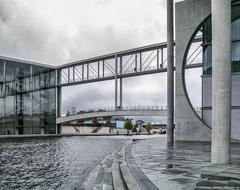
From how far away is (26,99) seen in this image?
5266cm

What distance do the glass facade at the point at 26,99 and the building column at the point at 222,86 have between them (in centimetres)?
4075

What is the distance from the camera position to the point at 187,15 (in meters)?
29.4

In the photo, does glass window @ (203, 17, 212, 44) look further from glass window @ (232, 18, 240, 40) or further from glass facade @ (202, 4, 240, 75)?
glass window @ (232, 18, 240, 40)

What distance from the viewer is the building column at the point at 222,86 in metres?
12.2

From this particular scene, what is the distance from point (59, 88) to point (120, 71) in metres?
11.3

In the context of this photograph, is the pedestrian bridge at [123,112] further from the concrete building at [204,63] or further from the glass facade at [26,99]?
the concrete building at [204,63]

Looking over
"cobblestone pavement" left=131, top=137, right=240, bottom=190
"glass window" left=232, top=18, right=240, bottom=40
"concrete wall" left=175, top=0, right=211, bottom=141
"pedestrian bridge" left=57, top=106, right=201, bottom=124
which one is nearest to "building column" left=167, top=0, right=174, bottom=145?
"concrete wall" left=175, top=0, right=211, bottom=141

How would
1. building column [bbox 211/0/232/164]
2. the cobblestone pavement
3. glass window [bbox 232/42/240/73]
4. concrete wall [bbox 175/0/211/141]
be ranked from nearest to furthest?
the cobblestone pavement < building column [bbox 211/0/232/164] < glass window [bbox 232/42/240/73] < concrete wall [bbox 175/0/211/141]

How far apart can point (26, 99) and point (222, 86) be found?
4410cm

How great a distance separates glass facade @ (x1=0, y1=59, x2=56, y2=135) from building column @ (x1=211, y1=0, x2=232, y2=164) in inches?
1604

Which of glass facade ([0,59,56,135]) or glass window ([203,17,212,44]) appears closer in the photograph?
glass window ([203,17,212,44])

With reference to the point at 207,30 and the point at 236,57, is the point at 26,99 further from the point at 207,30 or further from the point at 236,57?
the point at 236,57

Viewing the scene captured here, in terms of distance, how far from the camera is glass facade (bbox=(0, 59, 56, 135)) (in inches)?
1945

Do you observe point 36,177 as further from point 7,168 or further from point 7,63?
point 7,63
